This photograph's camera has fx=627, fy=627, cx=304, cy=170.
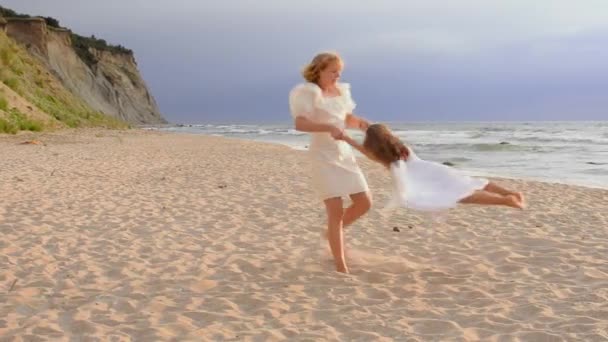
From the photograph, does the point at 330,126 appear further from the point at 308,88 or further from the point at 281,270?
the point at 281,270

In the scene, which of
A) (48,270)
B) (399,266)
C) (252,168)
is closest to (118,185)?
(252,168)

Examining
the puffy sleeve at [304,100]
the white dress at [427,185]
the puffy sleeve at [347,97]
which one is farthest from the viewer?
the puffy sleeve at [347,97]

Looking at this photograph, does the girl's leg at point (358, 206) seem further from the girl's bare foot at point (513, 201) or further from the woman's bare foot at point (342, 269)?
the girl's bare foot at point (513, 201)

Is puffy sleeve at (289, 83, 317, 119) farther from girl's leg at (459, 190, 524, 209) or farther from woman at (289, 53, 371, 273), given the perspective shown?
girl's leg at (459, 190, 524, 209)

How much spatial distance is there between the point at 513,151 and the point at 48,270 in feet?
77.0

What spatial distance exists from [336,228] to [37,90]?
1473 inches

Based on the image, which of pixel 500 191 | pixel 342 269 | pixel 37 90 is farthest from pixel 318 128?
pixel 37 90

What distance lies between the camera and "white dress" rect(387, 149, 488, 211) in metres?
4.66

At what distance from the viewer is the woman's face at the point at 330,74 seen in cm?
481

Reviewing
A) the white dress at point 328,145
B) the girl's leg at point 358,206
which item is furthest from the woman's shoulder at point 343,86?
the girl's leg at point 358,206

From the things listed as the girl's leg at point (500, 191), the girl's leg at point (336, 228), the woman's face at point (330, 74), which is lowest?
the girl's leg at point (336, 228)

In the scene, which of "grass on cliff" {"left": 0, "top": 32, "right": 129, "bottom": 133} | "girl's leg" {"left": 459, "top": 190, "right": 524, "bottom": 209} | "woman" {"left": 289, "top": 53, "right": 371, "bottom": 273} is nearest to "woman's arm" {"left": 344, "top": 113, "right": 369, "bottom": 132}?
"woman" {"left": 289, "top": 53, "right": 371, "bottom": 273}

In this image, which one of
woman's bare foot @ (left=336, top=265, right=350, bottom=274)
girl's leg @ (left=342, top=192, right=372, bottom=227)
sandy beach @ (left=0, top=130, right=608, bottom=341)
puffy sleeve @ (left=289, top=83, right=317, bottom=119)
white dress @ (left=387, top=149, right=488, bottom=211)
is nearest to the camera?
sandy beach @ (left=0, top=130, right=608, bottom=341)

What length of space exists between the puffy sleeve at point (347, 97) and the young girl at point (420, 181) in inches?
10.8
